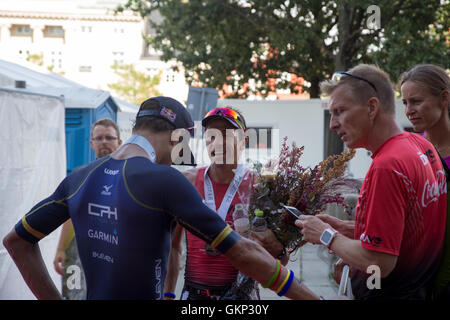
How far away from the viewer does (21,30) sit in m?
68.6

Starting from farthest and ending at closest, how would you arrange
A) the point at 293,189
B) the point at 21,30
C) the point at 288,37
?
the point at 21,30
the point at 288,37
the point at 293,189

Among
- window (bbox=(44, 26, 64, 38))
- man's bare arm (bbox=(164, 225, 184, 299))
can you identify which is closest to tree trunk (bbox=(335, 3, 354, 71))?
man's bare arm (bbox=(164, 225, 184, 299))

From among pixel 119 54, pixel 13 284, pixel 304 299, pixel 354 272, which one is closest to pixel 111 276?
pixel 304 299

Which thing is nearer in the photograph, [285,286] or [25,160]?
[285,286]

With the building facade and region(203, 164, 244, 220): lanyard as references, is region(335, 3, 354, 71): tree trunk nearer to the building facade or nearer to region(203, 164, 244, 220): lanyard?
region(203, 164, 244, 220): lanyard

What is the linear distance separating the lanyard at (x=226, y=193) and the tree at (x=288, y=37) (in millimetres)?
11952

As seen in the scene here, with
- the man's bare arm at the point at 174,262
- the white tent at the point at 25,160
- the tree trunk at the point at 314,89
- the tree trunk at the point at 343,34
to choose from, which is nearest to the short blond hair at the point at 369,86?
the man's bare arm at the point at 174,262

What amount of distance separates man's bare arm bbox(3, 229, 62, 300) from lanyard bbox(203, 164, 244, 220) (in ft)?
3.75

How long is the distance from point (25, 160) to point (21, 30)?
70849 millimetres

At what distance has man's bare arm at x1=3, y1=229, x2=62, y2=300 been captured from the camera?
2447 mm

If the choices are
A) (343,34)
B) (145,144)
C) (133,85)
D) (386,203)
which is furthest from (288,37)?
(133,85)

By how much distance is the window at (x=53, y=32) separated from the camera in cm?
6812

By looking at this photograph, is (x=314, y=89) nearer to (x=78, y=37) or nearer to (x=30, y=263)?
(x=30, y=263)

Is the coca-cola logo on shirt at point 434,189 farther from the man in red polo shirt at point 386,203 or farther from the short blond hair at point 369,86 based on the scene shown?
the short blond hair at point 369,86
